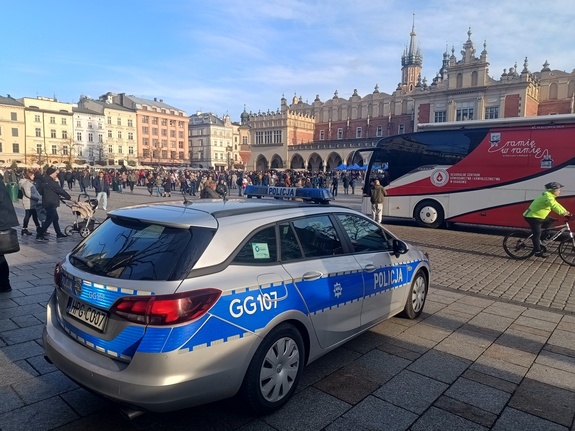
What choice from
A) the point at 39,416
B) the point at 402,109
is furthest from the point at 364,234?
the point at 402,109

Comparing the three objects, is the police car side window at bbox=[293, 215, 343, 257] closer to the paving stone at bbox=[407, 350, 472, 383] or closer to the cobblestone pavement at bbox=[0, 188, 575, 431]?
the cobblestone pavement at bbox=[0, 188, 575, 431]

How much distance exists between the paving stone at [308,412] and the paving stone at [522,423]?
114 centimetres

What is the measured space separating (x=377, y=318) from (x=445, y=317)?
1657 mm

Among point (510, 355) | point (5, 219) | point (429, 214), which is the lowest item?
point (510, 355)

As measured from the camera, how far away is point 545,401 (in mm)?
3330

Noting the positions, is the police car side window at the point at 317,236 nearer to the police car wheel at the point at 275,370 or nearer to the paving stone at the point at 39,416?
the police car wheel at the point at 275,370

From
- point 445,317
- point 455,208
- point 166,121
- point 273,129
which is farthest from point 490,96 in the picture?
point 166,121

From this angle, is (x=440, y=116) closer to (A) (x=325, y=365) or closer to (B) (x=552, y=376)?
(B) (x=552, y=376)

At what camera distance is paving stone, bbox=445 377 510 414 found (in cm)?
325

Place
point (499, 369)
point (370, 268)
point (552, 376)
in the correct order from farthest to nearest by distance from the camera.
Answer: point (370, 268)
point (499, 369)
point (552, 376)

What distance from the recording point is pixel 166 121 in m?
102

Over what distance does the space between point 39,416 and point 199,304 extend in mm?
1557

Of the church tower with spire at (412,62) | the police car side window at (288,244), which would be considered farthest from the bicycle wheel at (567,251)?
the church tower with spire at (412,62)

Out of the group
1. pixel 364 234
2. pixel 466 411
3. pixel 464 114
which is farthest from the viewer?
pixel 464 114
